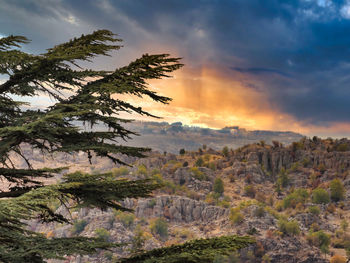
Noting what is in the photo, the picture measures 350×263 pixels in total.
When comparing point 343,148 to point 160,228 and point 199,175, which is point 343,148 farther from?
point 160,228

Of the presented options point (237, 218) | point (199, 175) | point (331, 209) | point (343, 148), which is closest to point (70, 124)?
point (237, 218)

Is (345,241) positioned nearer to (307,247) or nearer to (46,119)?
(307,247)

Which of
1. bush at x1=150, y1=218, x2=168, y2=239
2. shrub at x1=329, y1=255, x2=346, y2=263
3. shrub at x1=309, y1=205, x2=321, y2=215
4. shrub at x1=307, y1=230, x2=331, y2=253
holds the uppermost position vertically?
shrub at x1=309, y1=205, x2=321, y2=215

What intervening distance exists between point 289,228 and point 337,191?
140 ft

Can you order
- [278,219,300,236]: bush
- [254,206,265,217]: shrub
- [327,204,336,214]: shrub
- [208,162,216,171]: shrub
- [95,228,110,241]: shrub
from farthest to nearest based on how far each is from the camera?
1. [208,162,216,171]: shrub
2. [327,204,336,214]: shrub
3. [254,206,265,217]: shrub
4. [95,228,110,241]: shrub
5. [278,219,300,236]: bush

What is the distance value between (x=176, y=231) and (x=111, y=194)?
436 ft

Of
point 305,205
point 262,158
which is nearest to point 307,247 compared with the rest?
point 305,205

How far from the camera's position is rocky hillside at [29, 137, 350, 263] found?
111438 mm

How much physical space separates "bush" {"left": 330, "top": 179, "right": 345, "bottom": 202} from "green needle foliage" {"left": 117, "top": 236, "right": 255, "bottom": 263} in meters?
157

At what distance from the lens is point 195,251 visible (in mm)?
5410

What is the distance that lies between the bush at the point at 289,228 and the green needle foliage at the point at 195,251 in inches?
4896

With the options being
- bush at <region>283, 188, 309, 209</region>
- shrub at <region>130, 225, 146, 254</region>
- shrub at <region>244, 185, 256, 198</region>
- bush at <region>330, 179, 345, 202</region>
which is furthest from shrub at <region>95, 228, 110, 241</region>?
bush at <region>330, 179, 345, 202</region>

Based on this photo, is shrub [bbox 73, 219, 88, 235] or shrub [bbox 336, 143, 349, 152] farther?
shrub [bbox 336, 143, 349, 152]

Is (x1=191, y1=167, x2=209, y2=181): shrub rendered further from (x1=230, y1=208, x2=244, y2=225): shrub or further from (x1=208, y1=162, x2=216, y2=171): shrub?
Answer: (x1=230, y1=208, x2=244, y2=225): shrub
